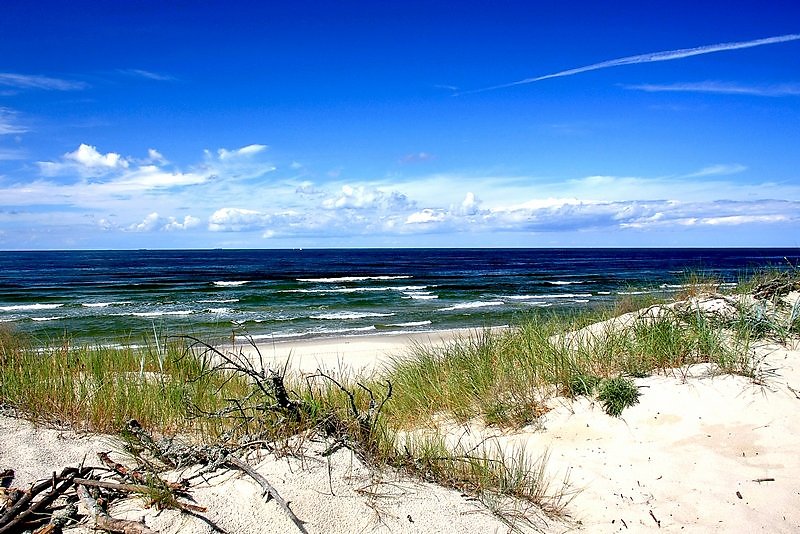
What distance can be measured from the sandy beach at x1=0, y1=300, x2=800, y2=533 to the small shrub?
8cm

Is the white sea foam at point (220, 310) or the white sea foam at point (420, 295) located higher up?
the white sea foam at point (220, 310)

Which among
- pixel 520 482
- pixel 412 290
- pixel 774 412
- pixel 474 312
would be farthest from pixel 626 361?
pixel 412 290

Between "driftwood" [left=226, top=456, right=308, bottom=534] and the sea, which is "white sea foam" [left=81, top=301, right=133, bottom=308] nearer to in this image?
the sea

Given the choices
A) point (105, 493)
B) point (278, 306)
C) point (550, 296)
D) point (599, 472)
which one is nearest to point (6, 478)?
point (105, 493)

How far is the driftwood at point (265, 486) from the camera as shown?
3.28 metres

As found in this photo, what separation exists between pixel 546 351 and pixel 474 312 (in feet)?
59.1

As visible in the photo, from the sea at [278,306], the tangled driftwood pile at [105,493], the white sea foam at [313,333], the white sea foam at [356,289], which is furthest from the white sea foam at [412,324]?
the tangled driftwood pile at [105,493]

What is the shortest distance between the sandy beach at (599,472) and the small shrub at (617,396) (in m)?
0.08

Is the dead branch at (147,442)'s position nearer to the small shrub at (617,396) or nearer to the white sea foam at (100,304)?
the small shrub at (617,396)

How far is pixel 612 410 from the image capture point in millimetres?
5457

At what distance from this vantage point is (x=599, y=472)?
467 cm

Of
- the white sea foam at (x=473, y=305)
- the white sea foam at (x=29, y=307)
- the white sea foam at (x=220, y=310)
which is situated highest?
the white sea foam at (x=29, y=307)

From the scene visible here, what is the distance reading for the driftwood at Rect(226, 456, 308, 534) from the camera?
3.28 m

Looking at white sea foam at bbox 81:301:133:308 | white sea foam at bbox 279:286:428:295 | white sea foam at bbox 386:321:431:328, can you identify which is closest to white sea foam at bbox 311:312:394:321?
white sea foam at bbox 386:321:431:328
